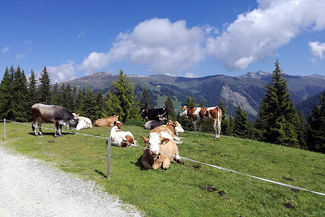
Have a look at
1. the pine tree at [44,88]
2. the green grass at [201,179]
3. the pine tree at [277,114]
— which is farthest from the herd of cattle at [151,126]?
the pine tree at [44,88]

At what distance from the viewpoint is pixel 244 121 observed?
214 ft

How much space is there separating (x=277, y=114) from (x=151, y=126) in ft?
85.8

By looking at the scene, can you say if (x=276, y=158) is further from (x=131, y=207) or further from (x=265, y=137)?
(x=265, y=137)

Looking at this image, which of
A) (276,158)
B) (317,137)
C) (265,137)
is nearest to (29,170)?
(276,158)

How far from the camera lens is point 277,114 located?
35156 mm

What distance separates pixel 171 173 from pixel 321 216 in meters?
5.13

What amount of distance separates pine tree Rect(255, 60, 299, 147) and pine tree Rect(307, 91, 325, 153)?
362 inches

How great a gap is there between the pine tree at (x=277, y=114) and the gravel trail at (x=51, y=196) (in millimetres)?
33745

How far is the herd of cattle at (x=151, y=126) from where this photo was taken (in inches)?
355

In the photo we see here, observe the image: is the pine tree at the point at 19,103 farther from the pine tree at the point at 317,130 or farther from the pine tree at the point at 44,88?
the pine tree at the point at 317,130

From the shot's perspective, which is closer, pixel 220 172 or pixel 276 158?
pixel 220 172

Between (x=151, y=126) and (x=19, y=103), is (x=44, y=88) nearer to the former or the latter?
(x=19, y=103)

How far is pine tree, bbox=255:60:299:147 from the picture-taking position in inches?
1318

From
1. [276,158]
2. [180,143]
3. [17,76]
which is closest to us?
[276,158]
